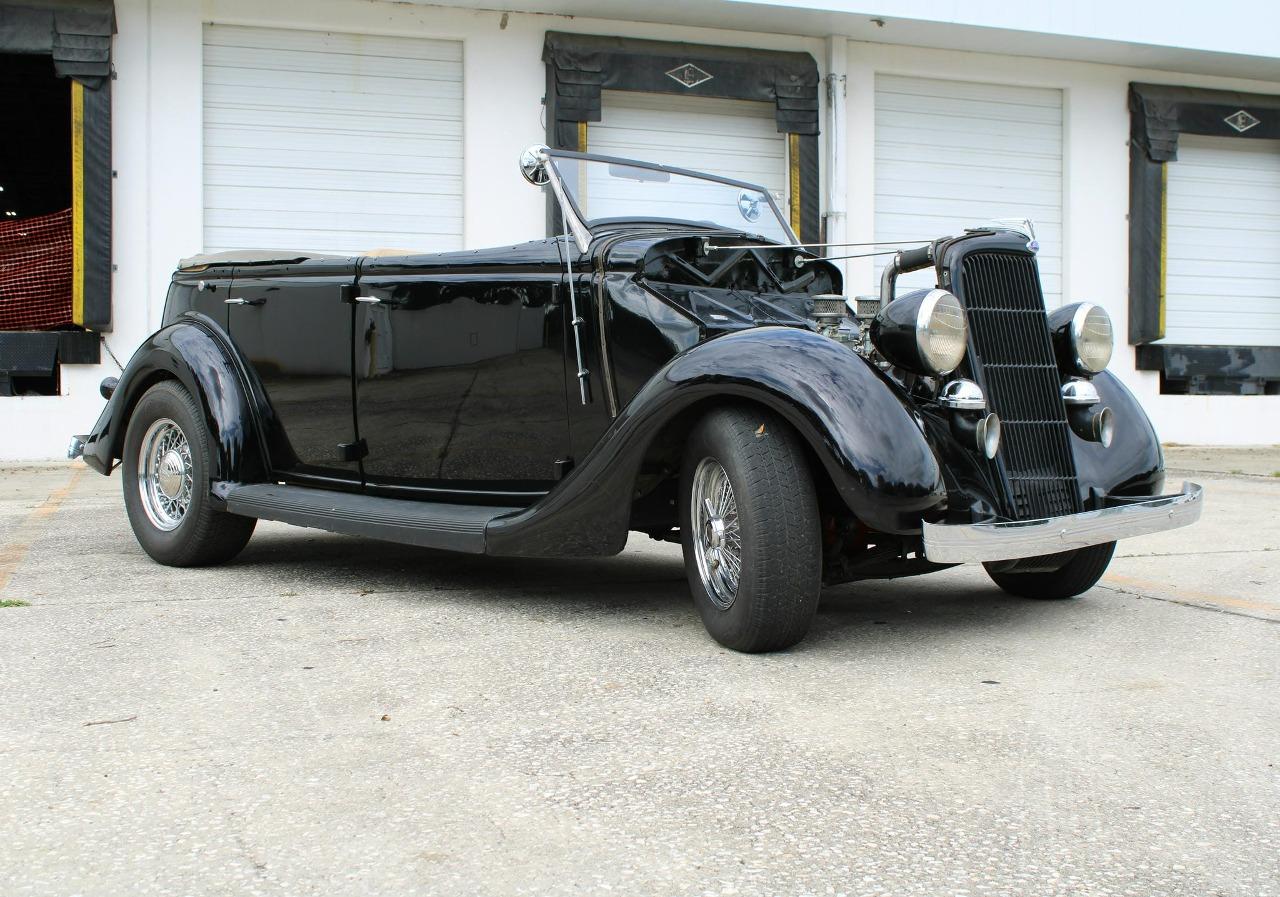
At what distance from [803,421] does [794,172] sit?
10.0 metres

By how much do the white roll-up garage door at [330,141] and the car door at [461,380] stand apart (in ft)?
23.7

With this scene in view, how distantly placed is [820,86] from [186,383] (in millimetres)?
9373

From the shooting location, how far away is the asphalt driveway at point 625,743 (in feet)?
6.40

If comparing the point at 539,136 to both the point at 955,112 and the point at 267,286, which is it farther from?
the point at 267,286

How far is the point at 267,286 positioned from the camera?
5.10 m

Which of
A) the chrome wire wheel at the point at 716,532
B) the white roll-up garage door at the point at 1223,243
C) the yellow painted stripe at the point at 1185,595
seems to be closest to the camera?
the chrome wire wheel at the point at 716,532

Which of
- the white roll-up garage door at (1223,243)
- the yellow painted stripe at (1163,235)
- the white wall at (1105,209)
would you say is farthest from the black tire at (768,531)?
the white roll-up garage door at (1223,243)

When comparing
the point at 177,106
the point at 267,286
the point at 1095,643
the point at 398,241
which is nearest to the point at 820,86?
Answer: the point at 398,241

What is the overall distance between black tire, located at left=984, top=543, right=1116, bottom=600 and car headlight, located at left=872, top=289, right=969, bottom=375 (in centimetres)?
79

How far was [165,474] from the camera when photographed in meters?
5.16

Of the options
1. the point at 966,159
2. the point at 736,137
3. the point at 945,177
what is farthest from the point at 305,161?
the point at 966,159

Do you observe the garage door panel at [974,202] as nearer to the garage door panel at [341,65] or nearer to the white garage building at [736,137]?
the white garage building at [736,137]

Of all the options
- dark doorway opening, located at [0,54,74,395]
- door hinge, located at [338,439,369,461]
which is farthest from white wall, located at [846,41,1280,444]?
door hinge, located at [338,439,369,461]

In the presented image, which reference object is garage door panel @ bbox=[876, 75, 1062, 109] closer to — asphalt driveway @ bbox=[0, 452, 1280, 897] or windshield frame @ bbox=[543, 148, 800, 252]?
windshield frame @ bbox=[543, 148, 800, 252]
